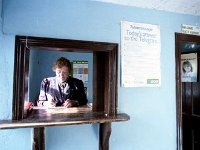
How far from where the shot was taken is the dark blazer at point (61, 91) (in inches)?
47.8

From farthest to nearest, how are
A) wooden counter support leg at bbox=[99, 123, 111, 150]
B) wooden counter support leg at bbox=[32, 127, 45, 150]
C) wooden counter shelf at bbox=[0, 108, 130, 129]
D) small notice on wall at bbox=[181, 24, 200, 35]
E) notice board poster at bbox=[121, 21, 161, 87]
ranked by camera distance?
small notice on wall at bbox=[181, 24, 200, 35], notice board poster at bbox=[121, 21, 161, 87], wooden counter support leg at bbox=[99, 123, 111, 150], wooden counter support leg at bbox=[32, 127, 45, 150], wooden counter shelf at bbox=[0, 108, 130, 129]

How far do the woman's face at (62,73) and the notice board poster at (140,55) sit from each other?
0.39 meters

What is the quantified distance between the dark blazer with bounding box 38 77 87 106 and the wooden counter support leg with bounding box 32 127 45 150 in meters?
0.18

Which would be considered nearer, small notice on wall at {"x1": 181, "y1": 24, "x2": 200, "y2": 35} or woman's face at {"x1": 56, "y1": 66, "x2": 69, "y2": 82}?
woman's face at {"x1": 56, "y1": 66, "x2": 69, "y2": 82}

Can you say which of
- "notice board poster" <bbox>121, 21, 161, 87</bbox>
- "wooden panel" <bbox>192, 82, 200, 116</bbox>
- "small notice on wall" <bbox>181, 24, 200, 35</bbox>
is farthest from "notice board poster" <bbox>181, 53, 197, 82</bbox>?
"notice board poster" <bbox>121, 21, 161, 87</bbox>

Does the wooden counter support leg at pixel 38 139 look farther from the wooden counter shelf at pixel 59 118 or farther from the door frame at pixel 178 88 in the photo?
the door frame at pixel 178 88

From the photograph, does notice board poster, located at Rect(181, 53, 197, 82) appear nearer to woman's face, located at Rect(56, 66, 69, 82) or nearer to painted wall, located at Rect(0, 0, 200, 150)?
painted wall, located at Rect(0, 0, 200, 150)

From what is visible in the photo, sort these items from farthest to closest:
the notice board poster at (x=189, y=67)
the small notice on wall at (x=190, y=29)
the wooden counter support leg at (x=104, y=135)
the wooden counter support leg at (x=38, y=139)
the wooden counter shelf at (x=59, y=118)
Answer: the notice board poster at (x=189, y=67) → the small notice on wall at (x=190, y=29) → the wooden counter support leg at (x=104, y=135) → the wooden counter support leg at (x=38, y=139) → the wooden counter shelf at (x=59, y=118)

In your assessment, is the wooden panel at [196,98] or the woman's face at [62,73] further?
the wooden panel at [196,98]

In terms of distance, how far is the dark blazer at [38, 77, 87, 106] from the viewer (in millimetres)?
1214

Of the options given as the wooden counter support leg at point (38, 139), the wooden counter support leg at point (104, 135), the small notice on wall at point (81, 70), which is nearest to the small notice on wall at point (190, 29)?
the small notice on wall at point (81, 70)

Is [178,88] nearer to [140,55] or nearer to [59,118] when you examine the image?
[140,55]

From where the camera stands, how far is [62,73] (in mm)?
1253

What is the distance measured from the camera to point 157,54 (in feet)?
4.66
